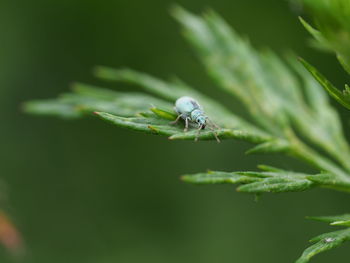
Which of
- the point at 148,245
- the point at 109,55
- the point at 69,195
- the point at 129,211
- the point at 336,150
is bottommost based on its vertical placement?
the point at 336,150

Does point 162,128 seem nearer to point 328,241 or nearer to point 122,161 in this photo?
point 328,241

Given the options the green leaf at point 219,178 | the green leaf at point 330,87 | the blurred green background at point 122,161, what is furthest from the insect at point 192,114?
the blurred green background at point 122,161

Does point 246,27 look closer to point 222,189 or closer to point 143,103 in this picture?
point 222,189

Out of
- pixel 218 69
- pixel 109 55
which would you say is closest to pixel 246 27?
pixel 109 55

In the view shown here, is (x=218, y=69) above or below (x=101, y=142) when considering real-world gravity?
below

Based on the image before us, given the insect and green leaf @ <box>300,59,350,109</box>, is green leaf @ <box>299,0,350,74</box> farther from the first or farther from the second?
the insect

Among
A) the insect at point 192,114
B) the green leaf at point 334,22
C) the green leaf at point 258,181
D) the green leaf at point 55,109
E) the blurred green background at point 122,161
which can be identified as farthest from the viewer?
the blurred green background at point 122,161

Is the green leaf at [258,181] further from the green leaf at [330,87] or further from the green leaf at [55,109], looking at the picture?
the green leaf at [55,109]
